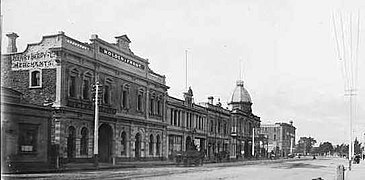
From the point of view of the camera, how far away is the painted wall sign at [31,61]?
1334 centimetres

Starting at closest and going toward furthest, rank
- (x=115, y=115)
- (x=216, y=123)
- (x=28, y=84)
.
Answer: (x=28, y=84) < (x=115, y=115) < (x=216, y=123)

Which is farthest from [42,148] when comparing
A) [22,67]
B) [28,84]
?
[22,67]

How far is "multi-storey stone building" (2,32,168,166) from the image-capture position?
1786cm

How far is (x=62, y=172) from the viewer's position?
1845cm

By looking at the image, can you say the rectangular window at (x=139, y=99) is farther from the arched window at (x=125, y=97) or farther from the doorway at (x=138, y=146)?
the doorway at (x=138, y=146)

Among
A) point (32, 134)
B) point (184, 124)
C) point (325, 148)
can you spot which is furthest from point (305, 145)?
→ point (32, 134)

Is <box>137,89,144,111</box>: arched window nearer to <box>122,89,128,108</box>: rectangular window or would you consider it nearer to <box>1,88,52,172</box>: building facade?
<box>122,89,128,108</box>: rectangular window

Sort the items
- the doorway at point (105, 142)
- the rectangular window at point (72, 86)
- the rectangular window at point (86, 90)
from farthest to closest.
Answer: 1. the doorway at point (105, 142)
2. the rectangular window at point (72, 86)
3. the rectangular window at point (86, 90)

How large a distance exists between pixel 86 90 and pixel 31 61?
486 cm

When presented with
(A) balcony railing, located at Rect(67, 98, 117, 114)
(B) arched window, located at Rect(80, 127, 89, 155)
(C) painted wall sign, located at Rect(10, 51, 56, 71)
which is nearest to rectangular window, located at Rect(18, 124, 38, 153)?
(C) painted wall sign, located at Rect(10, 51, 56, 71)

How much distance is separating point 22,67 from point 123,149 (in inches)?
495

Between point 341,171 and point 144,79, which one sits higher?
point 144,79

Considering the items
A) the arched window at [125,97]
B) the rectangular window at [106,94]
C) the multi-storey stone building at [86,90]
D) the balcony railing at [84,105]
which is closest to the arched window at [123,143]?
the multi-storey stone building at [86,90]

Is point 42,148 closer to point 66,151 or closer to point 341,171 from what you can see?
point 66,151
